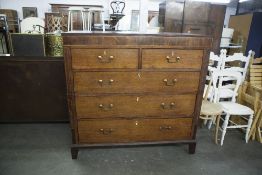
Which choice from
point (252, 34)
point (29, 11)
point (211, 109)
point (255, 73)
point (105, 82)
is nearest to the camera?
point (105, 82)

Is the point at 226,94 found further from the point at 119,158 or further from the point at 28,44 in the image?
the point at 28,44

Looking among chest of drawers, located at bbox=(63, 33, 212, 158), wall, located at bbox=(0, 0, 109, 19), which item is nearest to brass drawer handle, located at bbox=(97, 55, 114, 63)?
chest of drawers, located at bbox=(63, 33, 212, 158)

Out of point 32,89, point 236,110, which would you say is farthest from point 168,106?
point 32,89

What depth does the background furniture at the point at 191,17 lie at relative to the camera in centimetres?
430

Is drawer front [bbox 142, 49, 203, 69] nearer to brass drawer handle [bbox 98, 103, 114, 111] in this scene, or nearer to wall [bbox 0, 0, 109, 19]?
brass drawer handle [bbox 98, 103, 114, 111]

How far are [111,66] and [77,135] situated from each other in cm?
80

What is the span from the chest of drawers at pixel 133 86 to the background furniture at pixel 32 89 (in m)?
0.87

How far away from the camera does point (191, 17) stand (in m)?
4.48

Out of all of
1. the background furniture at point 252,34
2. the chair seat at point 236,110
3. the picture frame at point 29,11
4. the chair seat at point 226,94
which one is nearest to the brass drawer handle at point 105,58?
the chair seat at point 236,110

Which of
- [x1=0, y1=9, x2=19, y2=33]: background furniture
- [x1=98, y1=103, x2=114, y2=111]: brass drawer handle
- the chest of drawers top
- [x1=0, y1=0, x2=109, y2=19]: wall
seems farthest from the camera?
[x1=0, y1=0, x2=109, y2=19]: wall

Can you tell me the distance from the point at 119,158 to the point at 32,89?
1.47 m

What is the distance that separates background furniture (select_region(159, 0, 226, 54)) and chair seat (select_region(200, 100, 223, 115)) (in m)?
2.30

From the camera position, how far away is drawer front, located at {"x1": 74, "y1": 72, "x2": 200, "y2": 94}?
1.80m

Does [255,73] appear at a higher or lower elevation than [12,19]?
lower
